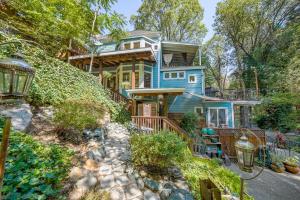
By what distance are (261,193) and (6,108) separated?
351 inches

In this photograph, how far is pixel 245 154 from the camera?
6.86 feet

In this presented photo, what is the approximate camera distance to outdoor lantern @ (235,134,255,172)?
6.74 feet

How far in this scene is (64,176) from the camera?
2.81m

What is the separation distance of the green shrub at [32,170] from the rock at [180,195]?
2.06 meters

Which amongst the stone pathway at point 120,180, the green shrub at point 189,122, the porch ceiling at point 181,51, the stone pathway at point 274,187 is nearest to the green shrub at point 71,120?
the stone pathway at point 120,180

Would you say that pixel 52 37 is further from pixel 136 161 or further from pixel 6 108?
pixel 136 161

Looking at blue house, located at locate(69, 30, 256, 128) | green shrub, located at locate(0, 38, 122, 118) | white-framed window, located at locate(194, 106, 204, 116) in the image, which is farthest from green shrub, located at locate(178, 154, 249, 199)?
white-framed window, located at locate(194, 106, 204, 116)

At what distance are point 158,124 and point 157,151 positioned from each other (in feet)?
12.1

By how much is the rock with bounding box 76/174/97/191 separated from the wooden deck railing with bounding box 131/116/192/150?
4.08m

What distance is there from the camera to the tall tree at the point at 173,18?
65.0 feet

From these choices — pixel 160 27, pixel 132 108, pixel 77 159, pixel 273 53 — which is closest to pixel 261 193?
pixel 77 159

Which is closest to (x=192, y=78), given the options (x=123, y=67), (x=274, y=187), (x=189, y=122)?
Answer: (x=189, y=122)

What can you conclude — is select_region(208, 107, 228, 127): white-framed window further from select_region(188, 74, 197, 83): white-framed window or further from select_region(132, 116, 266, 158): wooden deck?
select_region(188, 74, 197, 83): white-framed window

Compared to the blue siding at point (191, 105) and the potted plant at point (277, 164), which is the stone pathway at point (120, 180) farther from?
the blue siding at point (191, 105)
